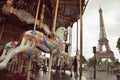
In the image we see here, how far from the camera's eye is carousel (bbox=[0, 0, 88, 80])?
17.7 feet

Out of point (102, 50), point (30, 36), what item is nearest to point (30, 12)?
point (30, 36)

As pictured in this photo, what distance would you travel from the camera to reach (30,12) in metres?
9.83

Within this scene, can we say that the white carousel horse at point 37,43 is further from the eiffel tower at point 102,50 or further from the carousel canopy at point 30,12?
the eiffel tower at point 102,50

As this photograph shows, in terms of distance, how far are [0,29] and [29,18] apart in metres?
1.92

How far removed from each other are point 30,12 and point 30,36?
4.91 metres

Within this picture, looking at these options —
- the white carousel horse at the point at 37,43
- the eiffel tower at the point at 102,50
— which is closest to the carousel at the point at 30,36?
the white carousel horse at the point at 37,43

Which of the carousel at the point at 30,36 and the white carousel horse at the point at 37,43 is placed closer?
the white carousel horse at the point at 37,43

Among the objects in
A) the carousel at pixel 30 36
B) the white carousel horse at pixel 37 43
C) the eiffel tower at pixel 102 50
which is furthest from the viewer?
the eiffel tower at pixel 102 50

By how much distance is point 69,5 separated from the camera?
47.9ft

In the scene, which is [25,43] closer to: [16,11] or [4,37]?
[16,11]

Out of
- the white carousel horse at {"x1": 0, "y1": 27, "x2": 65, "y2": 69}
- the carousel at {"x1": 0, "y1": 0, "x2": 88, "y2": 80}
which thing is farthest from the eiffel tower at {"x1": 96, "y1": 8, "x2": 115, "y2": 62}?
the white carousel horse at {"x1": 0, "y1": 27, "x2": 65, "y2": 69}

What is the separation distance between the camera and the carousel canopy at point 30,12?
27.3 ft

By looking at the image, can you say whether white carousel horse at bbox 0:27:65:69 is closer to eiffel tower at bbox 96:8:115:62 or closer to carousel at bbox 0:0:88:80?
carousel at bbox 0:0:88:80

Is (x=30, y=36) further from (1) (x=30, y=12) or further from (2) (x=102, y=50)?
(2) (x=102, y=50)
